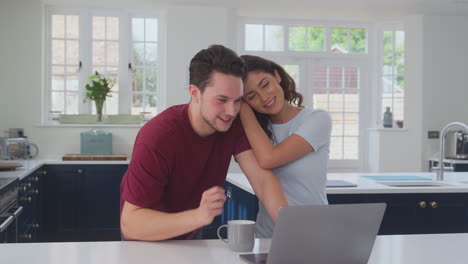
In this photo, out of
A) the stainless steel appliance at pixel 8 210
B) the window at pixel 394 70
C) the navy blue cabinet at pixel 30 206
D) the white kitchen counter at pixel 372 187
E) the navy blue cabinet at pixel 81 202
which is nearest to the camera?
the stainless steel appliance at pixel 8 210

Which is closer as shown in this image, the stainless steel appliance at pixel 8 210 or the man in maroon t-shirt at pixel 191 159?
the man in maroon t-shirt at pixel 191 159

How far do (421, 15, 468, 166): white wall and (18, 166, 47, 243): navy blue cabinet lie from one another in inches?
186

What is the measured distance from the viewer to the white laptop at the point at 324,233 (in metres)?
1.45

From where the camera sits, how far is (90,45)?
6.66 metres

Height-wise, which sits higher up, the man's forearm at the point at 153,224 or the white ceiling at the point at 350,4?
the white ceiling at the point at 350,4

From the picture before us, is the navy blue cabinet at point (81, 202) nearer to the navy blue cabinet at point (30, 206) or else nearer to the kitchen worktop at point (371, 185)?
the navy blue cabinet at point (30, 206)

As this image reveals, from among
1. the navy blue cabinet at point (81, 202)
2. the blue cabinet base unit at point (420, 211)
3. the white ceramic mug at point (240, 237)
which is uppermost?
the white ceramic mug at point (240, 237)

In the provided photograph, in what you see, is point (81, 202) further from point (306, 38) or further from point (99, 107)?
point (306, 38)

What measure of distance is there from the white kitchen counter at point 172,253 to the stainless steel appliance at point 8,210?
59.6 inches

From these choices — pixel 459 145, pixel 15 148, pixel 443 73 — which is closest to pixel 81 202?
pixel 15 148

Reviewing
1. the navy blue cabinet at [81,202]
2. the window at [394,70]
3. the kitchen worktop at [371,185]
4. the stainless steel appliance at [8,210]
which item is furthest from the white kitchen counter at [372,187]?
the window at [394,70]

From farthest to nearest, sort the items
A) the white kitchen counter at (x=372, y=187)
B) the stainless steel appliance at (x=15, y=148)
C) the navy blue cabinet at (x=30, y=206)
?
the stainless steel appliance at (x=15, y=148) → the navy blue cabinet at (x=30, y=206) → the white kitchen counter at (x=372, y=187)

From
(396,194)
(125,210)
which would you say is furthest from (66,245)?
→ (396,194)

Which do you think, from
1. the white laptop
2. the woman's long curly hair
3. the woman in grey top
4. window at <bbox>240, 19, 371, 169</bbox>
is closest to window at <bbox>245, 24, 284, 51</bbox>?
window at <bbox>240, 19, 371, 169</bbox>
